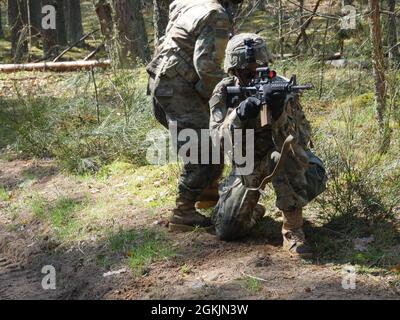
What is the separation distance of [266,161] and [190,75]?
1012mm

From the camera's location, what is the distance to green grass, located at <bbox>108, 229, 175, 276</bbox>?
501cm

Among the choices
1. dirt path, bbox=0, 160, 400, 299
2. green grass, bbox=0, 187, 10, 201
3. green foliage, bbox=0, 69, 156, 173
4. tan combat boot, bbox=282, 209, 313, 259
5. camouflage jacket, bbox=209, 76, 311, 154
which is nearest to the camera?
dirt path, bbox=0, 160, 400, 299

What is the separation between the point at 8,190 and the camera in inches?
296

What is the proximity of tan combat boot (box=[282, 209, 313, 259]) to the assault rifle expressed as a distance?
2.85 ft

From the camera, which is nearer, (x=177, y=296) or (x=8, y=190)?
(x=177, y=296)

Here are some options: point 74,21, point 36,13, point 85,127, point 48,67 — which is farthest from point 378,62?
point 74,21

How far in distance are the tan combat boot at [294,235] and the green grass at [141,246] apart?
3.12ft

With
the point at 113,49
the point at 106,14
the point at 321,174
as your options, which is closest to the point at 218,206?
the point at 321,174

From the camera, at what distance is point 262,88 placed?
441cm

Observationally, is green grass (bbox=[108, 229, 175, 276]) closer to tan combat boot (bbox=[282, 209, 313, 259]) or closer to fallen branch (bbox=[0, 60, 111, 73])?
tan combat boot (bbox=[282, 209, 313, 259])

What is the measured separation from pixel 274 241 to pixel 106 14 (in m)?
8.33

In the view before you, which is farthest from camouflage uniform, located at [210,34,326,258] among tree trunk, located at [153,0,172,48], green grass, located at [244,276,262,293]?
tree trunk, located at [153,0,172,48]

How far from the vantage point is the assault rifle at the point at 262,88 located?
432 centimetres
